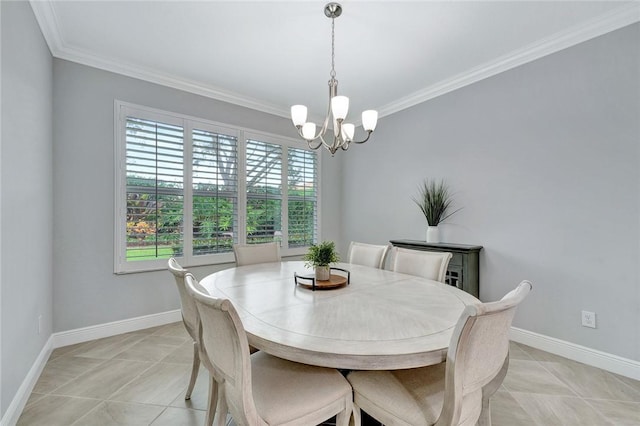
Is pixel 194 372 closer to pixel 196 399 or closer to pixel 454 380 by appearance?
pixel 196 399

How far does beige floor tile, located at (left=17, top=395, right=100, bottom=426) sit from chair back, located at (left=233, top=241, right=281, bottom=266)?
1400 mm

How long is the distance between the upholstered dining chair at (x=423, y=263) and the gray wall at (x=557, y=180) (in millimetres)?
1125

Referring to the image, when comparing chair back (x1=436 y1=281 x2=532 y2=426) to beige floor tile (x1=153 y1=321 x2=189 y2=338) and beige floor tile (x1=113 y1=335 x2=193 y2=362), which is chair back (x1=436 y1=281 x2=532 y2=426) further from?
beige floor tile (x1=153 y1=321 x2=189 y2=338)

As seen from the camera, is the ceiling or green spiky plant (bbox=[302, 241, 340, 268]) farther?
the ceiling

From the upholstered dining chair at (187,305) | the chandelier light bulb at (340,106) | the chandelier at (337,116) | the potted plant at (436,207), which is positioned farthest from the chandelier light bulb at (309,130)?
the potted plant at (436,207)

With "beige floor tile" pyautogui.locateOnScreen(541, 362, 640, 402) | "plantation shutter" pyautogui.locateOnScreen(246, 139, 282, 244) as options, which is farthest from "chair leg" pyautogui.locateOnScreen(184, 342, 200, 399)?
"beige floor tile" pyautogui.locateOnScreen(541, 362, 640, 402)

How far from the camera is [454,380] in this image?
3.34ft

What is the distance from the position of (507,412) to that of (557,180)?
6.53 feet

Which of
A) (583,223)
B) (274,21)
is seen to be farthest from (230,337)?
(583,223)

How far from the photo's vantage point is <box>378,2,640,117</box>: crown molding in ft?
7.46

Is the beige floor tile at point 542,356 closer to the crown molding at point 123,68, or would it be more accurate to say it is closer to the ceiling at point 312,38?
the ceiling at point 312,38

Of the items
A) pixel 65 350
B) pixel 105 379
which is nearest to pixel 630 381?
pixel 105 379

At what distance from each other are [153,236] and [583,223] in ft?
13.6

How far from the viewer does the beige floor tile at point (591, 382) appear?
2.02 m
